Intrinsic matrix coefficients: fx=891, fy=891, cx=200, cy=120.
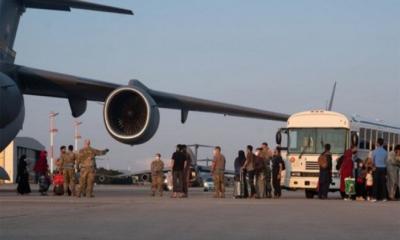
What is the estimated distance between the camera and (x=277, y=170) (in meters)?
23.2

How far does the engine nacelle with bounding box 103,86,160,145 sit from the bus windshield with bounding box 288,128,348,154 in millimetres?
4360

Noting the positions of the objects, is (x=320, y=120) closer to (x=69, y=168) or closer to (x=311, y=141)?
(x=311, y=141)

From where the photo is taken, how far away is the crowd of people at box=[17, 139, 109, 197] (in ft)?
70.6

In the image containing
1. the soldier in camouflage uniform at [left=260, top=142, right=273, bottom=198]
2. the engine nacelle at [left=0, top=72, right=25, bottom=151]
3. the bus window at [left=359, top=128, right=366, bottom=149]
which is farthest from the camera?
the bus window at [left=359, top=128, right=366, bottom=149]

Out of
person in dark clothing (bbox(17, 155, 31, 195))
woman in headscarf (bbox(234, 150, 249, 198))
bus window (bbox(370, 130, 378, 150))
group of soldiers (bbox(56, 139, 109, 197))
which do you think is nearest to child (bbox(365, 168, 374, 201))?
woman in headscarf (bbox(234, 150, 249, 198))

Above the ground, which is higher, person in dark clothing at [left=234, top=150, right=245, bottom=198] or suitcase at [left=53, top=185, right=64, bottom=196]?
person in dark clothing at [left=234, top=150, right=245, bottom=198]

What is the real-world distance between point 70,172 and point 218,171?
3.86 meters

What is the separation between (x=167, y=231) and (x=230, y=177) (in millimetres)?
56495

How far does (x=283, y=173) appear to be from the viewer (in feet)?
79.8

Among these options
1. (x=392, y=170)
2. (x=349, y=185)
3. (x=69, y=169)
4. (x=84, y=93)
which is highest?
(x=84, y=93)

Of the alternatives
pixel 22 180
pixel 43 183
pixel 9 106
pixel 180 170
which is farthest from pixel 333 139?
pixel 9 106

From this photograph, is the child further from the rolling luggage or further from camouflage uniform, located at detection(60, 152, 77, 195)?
the rolling luggage

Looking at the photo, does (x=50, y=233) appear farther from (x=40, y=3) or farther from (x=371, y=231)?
(x=40, y=3)

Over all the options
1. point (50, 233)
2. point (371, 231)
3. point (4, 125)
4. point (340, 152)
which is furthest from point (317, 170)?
point (50, 233)
